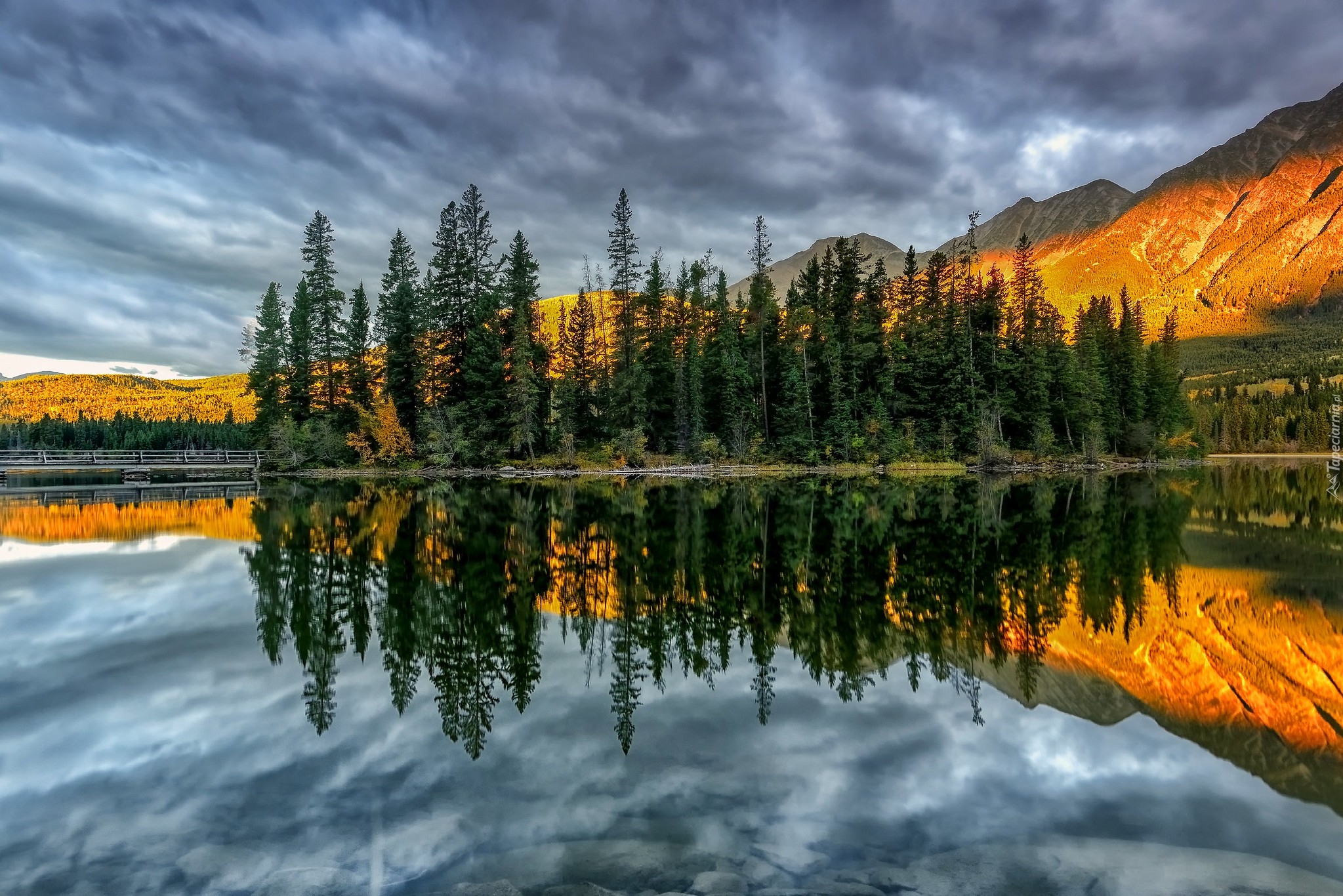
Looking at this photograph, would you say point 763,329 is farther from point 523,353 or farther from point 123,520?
point 123,520

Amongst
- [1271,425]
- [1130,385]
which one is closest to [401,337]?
[1130,385]

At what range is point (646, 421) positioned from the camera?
201ft

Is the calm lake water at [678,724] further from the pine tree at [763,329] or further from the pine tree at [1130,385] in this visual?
the pine tree at [1130,385]

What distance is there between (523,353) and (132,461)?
30.6 m

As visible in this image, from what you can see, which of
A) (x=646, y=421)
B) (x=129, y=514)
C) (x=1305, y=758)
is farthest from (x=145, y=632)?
(x=646, y=421)

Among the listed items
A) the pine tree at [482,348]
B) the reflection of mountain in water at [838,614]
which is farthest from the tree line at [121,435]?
the reflection of mountain in water at [838,614]

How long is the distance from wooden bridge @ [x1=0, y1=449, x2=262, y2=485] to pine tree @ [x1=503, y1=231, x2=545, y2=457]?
67.4 ft

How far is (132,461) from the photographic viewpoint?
52.3 m

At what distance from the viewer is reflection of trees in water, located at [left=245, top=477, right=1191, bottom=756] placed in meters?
9.36

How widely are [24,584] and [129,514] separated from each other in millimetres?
17376

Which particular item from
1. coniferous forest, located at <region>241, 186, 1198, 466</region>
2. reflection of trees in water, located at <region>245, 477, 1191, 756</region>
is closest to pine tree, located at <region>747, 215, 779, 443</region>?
coniferous forest, located at <region>241, 186, 1198, 466</region>

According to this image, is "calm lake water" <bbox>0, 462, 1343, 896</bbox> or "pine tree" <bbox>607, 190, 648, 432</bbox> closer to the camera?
"calm lake water" <bbox>0, 462, 1343, 896</bbox>

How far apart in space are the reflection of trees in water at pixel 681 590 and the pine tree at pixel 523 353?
2841cm

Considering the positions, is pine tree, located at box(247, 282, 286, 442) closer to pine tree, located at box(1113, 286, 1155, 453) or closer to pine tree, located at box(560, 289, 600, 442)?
pine tree, located at box(560, 289, 600, 442)
